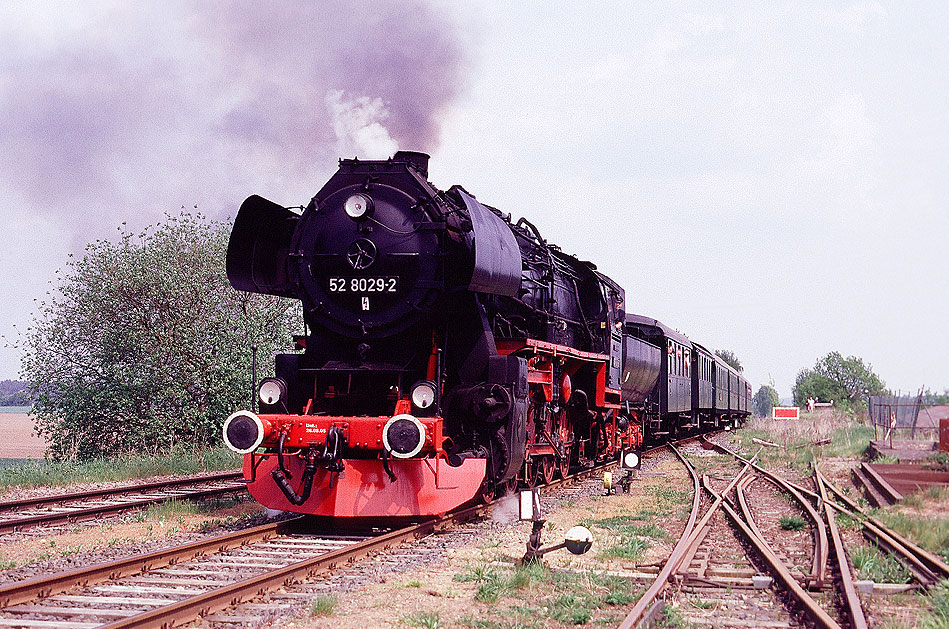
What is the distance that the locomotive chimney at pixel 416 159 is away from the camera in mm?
9102

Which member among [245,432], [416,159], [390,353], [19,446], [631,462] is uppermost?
[416,159]

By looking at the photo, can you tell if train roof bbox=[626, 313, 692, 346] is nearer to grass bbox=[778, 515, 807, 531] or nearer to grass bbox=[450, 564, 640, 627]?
grass bbox=[778, 515, 807, 531]

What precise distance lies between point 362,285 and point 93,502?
15.4 feet

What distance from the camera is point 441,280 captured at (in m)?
8.41

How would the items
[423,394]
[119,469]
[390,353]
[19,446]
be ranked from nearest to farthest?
[423,394] → [390,353] → [119,469] → [19,446]

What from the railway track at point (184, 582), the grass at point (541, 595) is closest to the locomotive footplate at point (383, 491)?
the railway track at point (184, 582)

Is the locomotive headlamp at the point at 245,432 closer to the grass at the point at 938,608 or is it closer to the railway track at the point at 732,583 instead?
the railway track at the point at 732,583

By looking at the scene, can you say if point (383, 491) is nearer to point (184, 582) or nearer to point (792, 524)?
point (184, 582)

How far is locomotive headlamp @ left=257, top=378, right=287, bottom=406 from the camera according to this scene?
8.39 m

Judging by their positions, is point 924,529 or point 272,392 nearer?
point 924,529

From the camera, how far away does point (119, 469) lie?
13.9m

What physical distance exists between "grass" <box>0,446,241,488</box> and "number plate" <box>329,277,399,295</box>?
6402mm

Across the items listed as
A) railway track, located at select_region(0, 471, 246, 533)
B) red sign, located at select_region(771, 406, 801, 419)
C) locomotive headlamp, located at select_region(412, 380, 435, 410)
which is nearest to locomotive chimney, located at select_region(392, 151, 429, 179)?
locomotive headlamp, located at select_region(412, 380, 435, 410)

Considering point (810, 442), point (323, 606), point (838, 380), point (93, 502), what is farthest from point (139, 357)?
point (838, 380)
